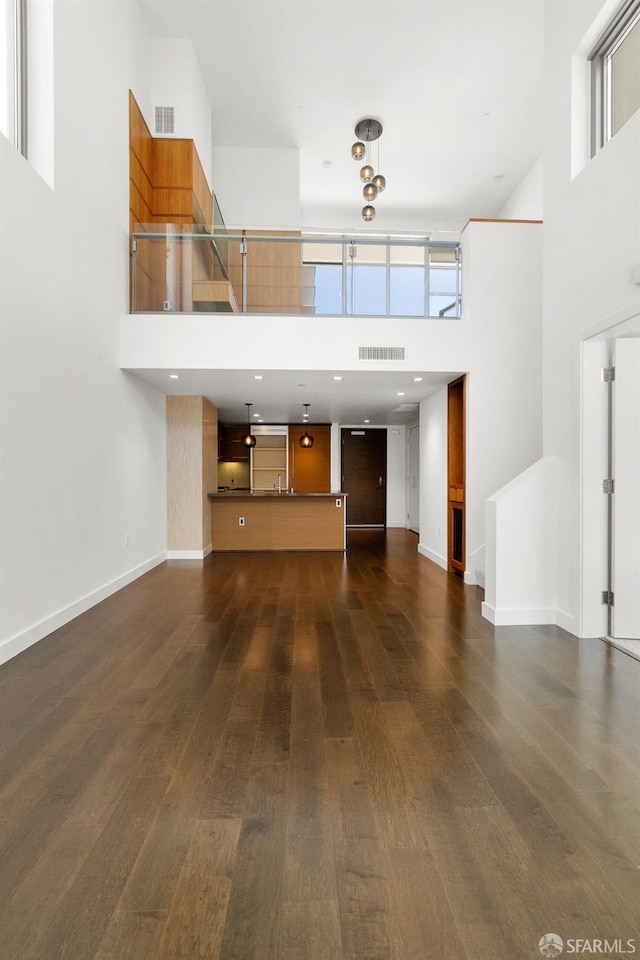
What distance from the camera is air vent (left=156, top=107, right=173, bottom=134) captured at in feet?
24.8

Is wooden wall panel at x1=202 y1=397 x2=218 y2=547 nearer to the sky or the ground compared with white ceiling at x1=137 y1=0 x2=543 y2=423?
nearer to the ground

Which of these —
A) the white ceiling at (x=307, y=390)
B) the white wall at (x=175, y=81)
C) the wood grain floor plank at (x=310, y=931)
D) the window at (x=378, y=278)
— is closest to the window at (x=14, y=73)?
the white ceiling at (x=307, y=390)

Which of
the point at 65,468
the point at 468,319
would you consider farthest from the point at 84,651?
the point at 468,319

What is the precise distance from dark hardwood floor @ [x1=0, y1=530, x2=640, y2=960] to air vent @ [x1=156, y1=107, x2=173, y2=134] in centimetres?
701

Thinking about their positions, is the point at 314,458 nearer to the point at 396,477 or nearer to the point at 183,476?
the point at 396,477

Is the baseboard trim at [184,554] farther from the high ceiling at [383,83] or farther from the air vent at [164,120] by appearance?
the high ceiling at [383,83]

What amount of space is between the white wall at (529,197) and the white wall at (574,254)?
17.9 feet

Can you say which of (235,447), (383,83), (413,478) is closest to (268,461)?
(235,447)

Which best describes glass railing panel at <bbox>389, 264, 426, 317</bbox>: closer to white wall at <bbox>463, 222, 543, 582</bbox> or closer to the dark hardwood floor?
white wall at <bbox>463, 222, 543, 582</bbox>

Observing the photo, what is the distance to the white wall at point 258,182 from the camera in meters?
9.85

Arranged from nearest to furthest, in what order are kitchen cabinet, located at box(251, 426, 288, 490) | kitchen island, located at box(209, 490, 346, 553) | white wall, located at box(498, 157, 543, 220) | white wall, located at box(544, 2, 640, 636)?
white wall, located at box(544, 2, 640, 636), kitchen island, located at box(209, 490, 346, 553), white wall, located at box(498, 157, 543, 220), kitchen cabinet, located at box(251, 426, 288, 490)

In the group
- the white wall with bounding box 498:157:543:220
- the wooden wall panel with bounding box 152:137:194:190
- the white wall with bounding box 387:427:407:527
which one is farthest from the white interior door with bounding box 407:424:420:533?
the wooden wall panel with bounding box 152:137:194:190

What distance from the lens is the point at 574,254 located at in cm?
430

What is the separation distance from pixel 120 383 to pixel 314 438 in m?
7.71
